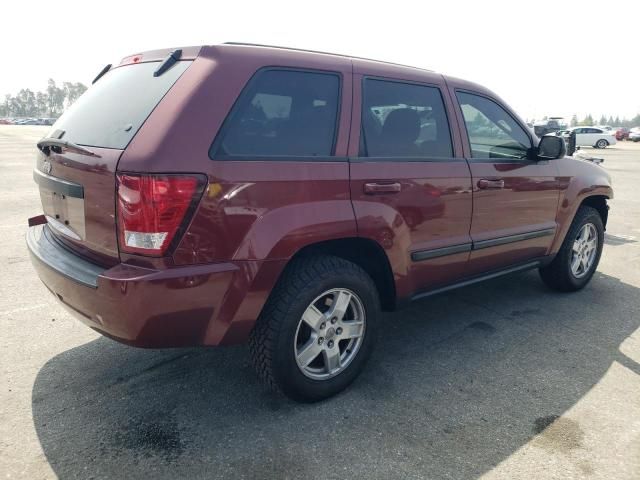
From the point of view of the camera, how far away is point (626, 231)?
290 inches

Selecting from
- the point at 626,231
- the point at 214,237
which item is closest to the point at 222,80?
the point at 214,237

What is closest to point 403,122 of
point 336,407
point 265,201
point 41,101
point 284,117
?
point 284,117

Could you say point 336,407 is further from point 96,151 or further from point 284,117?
point 96,151

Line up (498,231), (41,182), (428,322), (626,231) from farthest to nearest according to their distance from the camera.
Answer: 1. (626,231)
2. (428,322)
3. (498,231)
4. (41,182)

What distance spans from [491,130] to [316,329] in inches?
82.8

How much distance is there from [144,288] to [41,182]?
1.26 meters

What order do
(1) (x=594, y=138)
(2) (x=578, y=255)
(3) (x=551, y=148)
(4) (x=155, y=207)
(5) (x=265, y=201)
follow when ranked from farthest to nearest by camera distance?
(1) (x=594, y=138), (2) (x=578, y=255), (3) (x=551, y=148), (5) (x=265, y=201), (4) (x=155, y=207)

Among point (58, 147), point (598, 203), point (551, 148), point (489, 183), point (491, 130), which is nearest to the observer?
point (58, 147)

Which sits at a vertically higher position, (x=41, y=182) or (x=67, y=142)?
(x=67, y=142)

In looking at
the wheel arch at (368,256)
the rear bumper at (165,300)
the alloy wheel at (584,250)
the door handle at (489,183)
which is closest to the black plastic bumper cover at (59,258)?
the rear bumper at (165,300)

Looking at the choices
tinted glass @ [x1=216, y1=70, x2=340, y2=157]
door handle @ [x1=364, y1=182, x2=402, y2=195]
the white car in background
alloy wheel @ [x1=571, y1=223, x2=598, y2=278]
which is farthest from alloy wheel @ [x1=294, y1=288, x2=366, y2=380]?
the white car in background

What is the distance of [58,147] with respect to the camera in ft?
8.53

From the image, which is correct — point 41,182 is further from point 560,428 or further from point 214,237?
point 560,428

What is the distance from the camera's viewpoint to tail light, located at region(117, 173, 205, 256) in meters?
2.11
